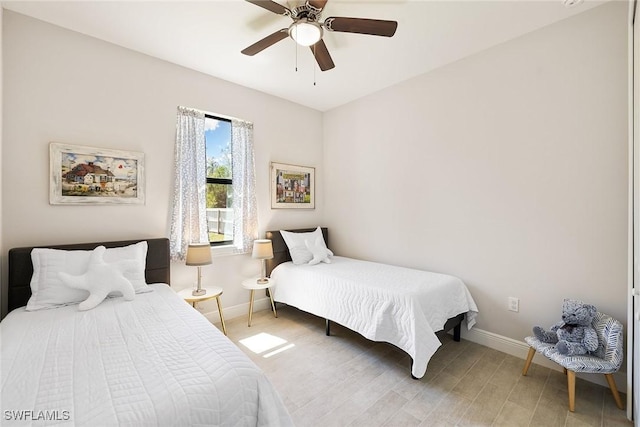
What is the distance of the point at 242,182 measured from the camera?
324 cm

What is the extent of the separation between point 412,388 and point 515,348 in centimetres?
114

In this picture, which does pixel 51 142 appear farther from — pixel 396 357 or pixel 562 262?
pixel 562 262

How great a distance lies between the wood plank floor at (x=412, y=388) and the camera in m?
1.68

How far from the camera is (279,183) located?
11.9ft

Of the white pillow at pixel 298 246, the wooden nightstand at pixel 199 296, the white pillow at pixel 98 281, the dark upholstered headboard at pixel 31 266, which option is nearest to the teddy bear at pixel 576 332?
the white pillow at pixel 298 246

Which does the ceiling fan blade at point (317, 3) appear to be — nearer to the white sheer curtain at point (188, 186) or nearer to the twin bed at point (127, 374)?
the white sheer curtain at point (188, 186)

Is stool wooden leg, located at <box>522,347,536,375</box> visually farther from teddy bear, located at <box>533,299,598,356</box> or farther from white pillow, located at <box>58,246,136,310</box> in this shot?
white pillow, located at <box>58,246,136,310</box>

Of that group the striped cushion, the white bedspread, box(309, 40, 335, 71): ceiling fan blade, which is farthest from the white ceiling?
the striped cushion

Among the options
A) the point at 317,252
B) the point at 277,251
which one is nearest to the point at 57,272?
the point at 277,251

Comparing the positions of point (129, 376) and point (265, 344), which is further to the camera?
point (265, 344)

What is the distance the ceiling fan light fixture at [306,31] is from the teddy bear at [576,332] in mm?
2646

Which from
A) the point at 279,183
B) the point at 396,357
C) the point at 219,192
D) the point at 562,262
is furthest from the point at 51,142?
the point at 562,262

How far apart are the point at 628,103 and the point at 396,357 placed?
2.51 meters

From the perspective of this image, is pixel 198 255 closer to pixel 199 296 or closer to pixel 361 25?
pixel 199 296
